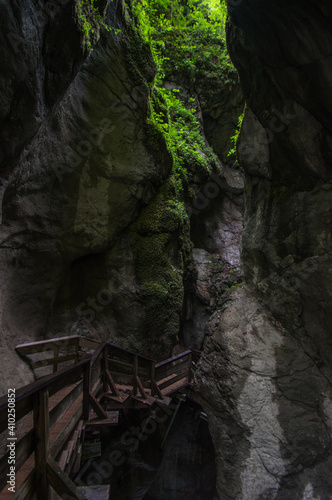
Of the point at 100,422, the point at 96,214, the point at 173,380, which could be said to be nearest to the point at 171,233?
the point at 96,214

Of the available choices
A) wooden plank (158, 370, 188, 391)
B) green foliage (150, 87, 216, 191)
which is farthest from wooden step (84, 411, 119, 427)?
green foliage (150, 87, 216, 191)

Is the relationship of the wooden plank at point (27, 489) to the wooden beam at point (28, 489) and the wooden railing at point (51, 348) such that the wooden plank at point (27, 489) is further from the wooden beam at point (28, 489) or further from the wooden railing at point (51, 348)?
the wooden railing at point (51, 348)

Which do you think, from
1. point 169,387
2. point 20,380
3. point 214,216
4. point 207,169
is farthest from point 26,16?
point 214,216

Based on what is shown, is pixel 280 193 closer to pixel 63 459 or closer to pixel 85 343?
pixel 85 343

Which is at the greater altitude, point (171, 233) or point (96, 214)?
point (96, 214)

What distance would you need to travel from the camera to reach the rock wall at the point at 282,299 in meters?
3.88

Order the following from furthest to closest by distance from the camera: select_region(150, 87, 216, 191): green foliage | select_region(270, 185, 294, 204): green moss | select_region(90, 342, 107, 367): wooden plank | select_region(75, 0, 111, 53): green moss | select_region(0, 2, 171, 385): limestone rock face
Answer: select_region(150, 87, 216, 191): green foliage
select_region(0, 2, 171, 385): limestone rock face
select_region(270, 185, 294, 204): green moss
select_region(90, 342, 107, 367): wooden plank
select_region(75, 0, 111, 53): green moss

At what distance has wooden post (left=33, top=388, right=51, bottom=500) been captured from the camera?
6.95 feet

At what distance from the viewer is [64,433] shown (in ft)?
9.59

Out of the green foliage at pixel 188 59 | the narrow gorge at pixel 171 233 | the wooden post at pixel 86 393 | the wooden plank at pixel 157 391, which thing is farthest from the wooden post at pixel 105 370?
the green foliage at pixel 188 59

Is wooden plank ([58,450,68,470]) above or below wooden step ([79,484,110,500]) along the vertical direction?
above

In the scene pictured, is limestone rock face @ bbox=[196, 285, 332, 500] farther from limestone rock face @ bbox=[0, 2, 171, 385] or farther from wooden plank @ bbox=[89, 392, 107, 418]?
limestone rock face @ bbox=[0, 2, 171, 385]

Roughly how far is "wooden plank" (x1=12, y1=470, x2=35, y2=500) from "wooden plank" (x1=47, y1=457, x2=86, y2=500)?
132 mm

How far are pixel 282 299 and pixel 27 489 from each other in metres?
4.85
